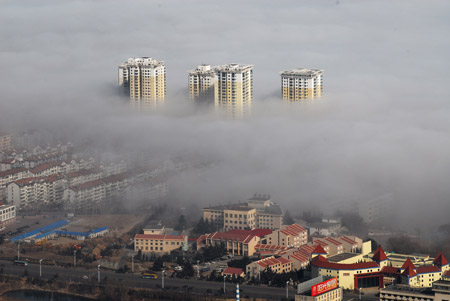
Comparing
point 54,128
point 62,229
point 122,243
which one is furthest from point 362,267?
point 54,128

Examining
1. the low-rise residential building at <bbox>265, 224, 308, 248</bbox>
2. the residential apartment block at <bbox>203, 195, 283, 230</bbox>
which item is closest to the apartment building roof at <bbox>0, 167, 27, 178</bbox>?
the residential apartment block at <bbox>203, 195, 283, 230</bbox>

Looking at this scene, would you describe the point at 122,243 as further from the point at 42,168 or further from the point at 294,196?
the point at 42,168

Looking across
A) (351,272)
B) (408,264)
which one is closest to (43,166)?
(351,272)

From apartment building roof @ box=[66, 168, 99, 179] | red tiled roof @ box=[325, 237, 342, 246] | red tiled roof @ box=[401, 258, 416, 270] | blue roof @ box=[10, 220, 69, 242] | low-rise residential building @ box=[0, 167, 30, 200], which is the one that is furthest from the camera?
apartment building roof @ box=[66, 168, 99, 179]

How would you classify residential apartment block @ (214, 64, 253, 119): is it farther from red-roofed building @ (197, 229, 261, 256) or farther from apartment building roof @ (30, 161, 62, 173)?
red-roofed building @ (197, 229, 261, 256)

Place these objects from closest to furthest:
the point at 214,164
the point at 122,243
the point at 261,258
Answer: the point at 261,258
the point at 122,243
the point at 214,164

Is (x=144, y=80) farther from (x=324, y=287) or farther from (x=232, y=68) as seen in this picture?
(x=324, y=287)
